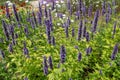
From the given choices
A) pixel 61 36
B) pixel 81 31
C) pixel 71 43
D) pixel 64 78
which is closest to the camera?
pixel 64 78

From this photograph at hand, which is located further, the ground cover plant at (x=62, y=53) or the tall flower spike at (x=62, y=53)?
the ground cover plant at (x=62, y=53)

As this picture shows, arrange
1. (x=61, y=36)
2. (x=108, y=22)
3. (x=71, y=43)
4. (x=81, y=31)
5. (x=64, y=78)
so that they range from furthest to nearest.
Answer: (x=108, y=22) → (x=61, y=36) → (x=71, y=43) → (x=81, y=31) → (x=64, y=78)

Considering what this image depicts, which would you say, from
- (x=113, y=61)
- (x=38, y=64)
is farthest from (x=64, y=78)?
(x=113, y=61)

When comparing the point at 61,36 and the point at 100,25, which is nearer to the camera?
the point at 61,36

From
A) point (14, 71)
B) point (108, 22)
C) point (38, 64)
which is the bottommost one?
point (14, 71)

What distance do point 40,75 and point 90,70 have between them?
997mm

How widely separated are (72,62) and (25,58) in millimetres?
910

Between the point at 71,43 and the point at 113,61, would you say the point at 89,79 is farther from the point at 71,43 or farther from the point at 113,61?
the point at 71,43

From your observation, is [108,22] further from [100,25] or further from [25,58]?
[25,58]

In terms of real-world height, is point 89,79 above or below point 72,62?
below

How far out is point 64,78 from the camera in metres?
4.10

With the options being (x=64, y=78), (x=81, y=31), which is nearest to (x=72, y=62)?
(x=64, y=78)

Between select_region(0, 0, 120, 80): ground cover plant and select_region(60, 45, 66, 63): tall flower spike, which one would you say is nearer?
select_region(60, 45, 66, 63): tall flower spike

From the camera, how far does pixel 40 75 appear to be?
447cm
